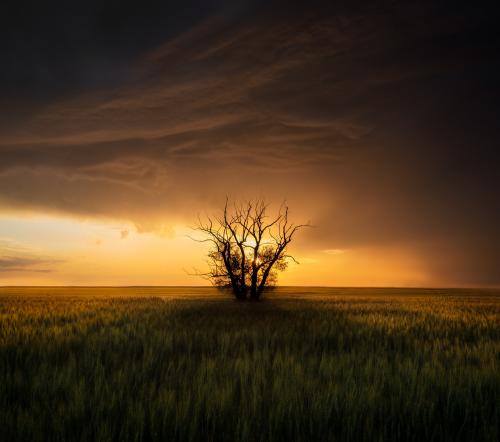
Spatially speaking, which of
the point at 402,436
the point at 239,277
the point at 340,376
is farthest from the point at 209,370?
the point at 239,277

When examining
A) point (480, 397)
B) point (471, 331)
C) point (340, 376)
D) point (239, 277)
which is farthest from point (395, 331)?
point (239, 277)

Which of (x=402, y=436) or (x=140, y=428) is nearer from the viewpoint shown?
(x=140, y=428)

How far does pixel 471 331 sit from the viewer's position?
1111 cm

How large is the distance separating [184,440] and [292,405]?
1074 millimetres

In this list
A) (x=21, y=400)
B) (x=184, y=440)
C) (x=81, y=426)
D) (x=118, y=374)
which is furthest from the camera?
(x=118, y=374)

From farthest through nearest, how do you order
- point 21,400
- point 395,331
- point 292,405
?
point 395,331, point 21,400, point 292,405

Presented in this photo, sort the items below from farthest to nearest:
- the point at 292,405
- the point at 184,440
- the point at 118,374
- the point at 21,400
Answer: the point at 118,374, the point at 21,400, the point at 292,405, the point at 184,440

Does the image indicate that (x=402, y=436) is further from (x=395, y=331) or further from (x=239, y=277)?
(x=239, y=277)

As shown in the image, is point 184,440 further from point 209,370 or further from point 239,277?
point 239,277

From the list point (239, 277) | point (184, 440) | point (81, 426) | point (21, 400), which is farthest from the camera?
point (239, 277)

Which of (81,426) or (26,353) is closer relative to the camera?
(81,426)

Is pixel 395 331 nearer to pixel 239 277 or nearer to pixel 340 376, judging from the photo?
pixel 340 376

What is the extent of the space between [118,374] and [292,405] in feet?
7.53

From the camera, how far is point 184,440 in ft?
9.80
